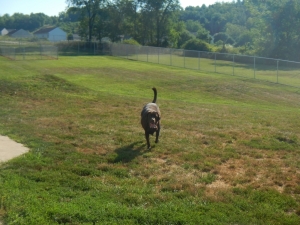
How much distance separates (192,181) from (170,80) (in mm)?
19473

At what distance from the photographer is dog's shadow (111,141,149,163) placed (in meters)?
8.02

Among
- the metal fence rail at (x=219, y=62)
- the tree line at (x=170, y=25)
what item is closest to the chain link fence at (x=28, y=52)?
the metal fence rail at (x=219, y=62)

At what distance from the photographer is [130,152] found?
8555mm

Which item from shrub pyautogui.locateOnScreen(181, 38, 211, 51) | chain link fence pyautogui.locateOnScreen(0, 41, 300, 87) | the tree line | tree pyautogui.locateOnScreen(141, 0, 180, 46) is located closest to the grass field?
chain link fence pyautogui.locateOnScreen(0, 41, 300, 87)

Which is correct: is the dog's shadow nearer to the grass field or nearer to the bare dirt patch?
the grass field

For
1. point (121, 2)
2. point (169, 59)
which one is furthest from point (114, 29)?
point (169, 59)

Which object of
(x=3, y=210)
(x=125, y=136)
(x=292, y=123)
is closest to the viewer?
(x=3, y=210)

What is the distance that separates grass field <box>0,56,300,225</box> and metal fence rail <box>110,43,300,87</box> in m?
17.4

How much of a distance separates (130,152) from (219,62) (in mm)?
34089

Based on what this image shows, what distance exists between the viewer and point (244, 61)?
40.8 meters

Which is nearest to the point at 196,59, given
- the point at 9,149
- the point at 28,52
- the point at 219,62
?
the point at 219,62

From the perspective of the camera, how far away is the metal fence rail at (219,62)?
3167cm

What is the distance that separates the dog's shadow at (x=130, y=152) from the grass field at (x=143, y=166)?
0.02m

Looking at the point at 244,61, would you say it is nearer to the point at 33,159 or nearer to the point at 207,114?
the point at 207,114
